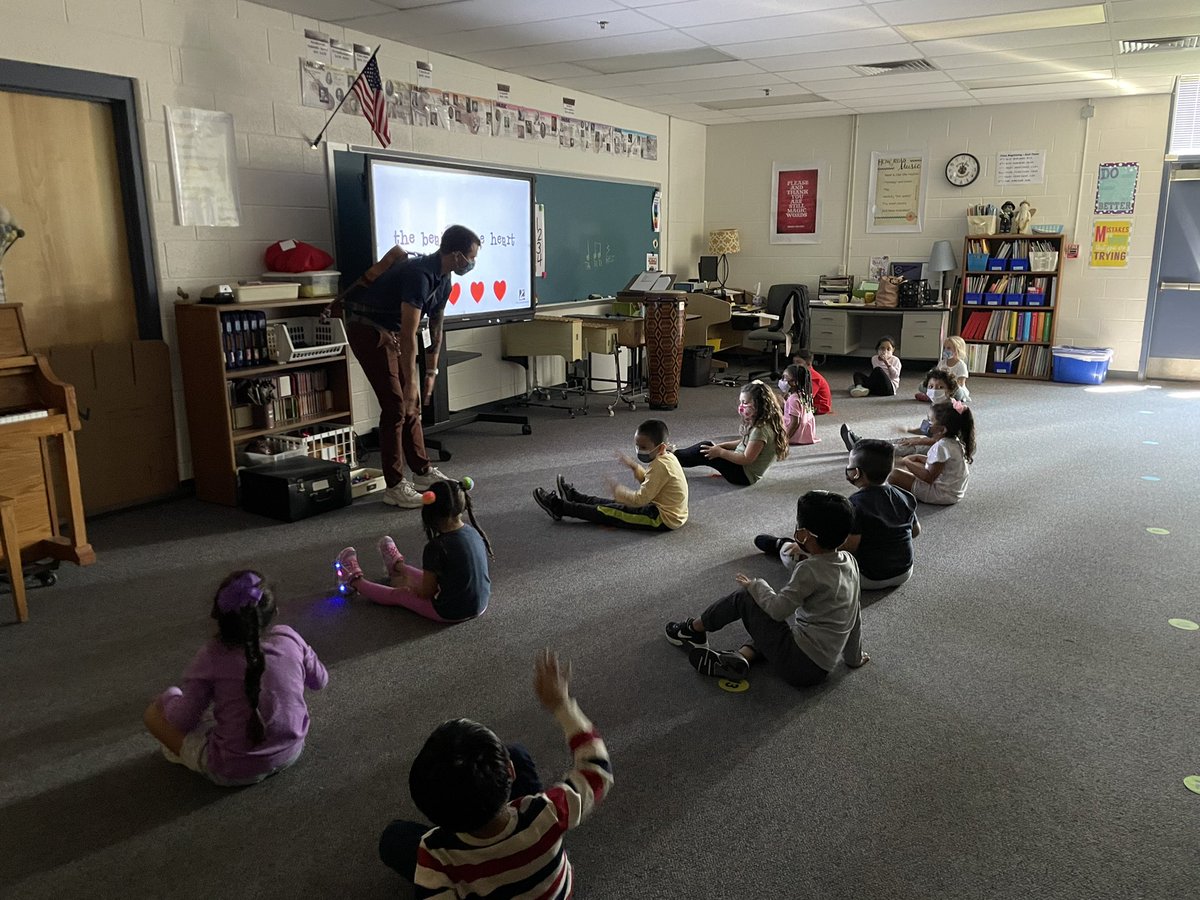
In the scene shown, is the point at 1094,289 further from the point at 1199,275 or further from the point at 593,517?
the point at 593,517

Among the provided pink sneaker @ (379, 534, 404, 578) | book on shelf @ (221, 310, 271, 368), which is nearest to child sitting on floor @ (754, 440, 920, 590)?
pink sneaker @ (379, 534, 404, 578)

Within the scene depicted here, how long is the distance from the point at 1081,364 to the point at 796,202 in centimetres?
334

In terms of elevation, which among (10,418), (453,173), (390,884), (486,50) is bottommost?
(390,884)

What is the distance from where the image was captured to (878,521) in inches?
126

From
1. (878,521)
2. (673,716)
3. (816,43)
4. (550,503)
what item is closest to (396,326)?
(550,503)

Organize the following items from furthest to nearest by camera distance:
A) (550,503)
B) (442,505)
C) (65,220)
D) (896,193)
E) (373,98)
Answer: (896,193) → (373,98) → (550,503) → (65,220) → (442,505)

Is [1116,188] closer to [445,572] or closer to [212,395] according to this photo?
[445,572]

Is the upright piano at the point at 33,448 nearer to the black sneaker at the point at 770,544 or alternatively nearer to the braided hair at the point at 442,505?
the braided hair at the point at 442,505

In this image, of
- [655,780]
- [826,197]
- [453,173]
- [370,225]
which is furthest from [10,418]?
[826,197]

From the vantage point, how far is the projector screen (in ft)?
16.8

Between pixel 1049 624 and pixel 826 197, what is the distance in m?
7.07

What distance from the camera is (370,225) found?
4926 millimetres

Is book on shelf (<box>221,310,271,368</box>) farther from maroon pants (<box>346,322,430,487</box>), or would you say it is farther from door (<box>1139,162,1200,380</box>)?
door (<box>1139,162,1200,380</box>)

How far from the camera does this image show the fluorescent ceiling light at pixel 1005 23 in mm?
5016
